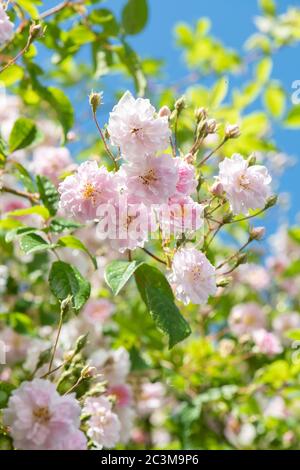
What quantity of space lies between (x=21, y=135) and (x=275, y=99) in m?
1.22

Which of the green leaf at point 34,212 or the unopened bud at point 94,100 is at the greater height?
the unopened bud at point 94,100

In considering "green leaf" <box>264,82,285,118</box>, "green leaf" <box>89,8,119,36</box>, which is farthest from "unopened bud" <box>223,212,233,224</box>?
"green leaf" <box>264,82,285,118</box>

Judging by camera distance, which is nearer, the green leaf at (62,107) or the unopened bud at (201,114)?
the unopened bud at (201,114)

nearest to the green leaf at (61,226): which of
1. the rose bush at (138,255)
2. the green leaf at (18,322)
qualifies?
the rose bush at (138,255)

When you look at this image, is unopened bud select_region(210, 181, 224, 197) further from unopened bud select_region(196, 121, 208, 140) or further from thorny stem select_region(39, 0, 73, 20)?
thorny stem select_region(39, 0, 73, 20)

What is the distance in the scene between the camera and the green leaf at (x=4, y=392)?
4.12 ft

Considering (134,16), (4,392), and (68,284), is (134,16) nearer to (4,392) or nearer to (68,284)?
(68,284)

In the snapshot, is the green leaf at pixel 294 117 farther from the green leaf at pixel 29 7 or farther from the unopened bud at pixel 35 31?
the unopened bud at pixel 35 31

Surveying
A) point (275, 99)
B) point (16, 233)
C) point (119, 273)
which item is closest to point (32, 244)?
point (16, 233)

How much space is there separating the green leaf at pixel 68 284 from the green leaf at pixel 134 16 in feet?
2.98

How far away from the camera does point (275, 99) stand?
2531 millimetres

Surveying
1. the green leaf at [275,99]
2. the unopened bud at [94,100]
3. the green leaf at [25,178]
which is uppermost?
the green leaf at [275,99]

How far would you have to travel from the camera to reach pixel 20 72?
1.83m

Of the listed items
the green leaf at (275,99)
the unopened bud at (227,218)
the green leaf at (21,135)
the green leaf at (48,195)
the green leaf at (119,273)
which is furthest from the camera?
the green leaf at (275,99)
